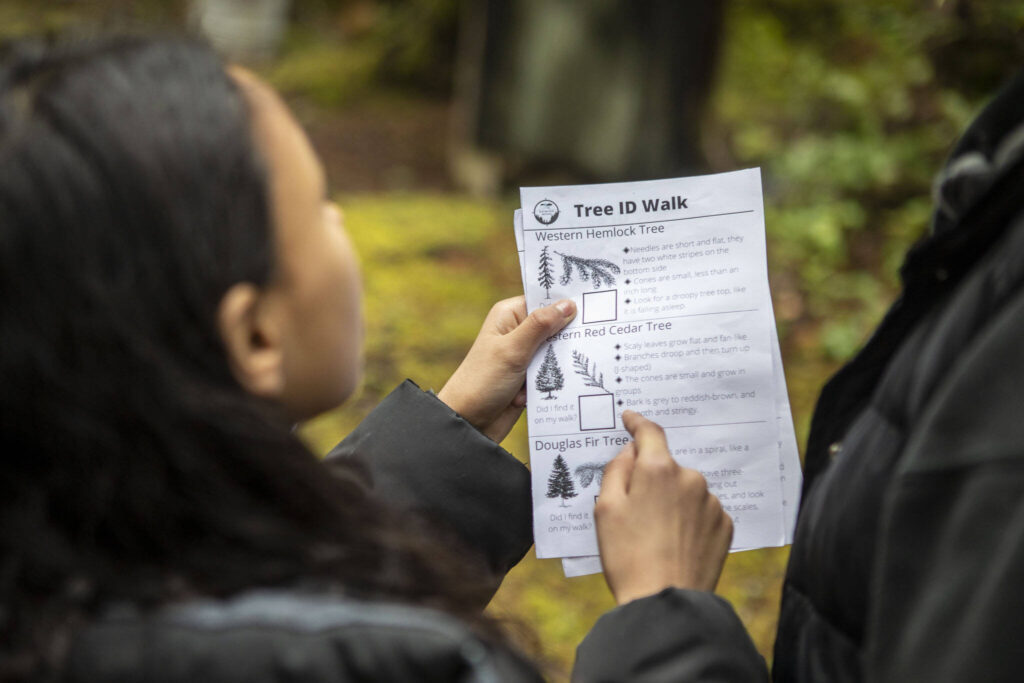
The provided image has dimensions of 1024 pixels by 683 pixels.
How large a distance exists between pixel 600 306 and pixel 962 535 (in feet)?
1.95

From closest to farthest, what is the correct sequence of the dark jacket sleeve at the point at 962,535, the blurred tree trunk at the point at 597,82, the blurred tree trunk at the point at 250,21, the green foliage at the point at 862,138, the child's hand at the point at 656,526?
the dark jacket sleeve at the point at 962,535 < the child's hand at the point at 656,526 < the green foliage at the point at 862,138 < the blurred tree trunk at the point at 597,82 < the blurred tree trunk at the point at 250,21

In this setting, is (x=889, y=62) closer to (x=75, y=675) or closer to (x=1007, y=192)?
(x=1007, y=192)

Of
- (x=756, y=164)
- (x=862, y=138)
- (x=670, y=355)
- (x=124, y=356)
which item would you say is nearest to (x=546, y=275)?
(x=670, y=355)

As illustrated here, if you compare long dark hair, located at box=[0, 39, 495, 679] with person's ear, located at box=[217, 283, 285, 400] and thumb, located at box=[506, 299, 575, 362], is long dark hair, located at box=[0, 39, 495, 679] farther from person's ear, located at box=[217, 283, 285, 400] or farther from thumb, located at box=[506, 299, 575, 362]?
thumb, located at box=[506, 299, 575, 362]

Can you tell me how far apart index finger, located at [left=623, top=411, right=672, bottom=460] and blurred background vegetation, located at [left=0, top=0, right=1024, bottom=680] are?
2.69 feet

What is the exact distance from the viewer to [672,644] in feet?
2.99

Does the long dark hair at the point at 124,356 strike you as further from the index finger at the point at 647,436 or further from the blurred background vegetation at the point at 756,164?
the blurred background vegetation at the point at 756,164

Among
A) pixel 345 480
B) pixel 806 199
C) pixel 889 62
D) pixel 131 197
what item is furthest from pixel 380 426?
pixel 889 62

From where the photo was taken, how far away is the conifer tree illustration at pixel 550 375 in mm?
1203

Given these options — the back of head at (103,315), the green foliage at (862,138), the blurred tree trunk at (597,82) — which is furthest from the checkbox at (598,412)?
the blurred tree trunk at (597,82)

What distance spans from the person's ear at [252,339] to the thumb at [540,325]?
A: 0.39 metres

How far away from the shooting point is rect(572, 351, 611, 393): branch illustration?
1.18 metres

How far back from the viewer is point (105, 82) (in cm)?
79

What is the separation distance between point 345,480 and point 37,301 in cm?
37
